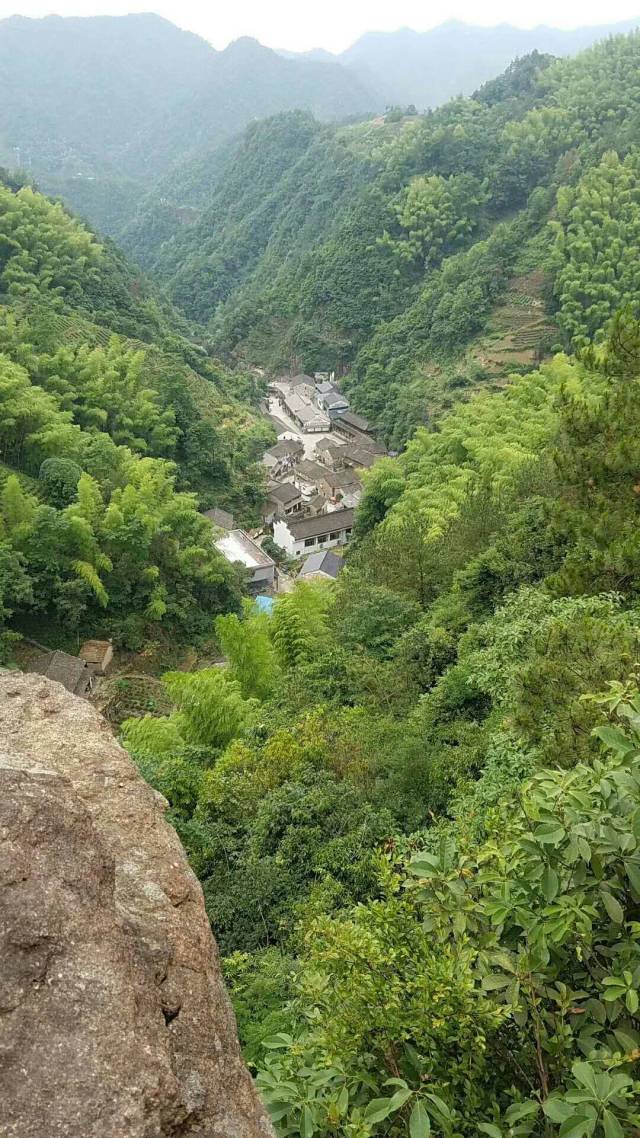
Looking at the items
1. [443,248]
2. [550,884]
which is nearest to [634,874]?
[550,884]

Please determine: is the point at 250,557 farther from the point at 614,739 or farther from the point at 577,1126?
the point at 577,1126

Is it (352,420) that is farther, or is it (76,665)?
(352,420)

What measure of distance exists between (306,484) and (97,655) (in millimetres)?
19919

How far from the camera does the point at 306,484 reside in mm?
36906

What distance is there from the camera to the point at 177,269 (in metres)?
81.8

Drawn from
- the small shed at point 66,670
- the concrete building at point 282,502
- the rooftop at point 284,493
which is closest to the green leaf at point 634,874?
the small shed at point 66,670

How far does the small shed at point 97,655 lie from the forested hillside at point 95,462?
2.26 feet

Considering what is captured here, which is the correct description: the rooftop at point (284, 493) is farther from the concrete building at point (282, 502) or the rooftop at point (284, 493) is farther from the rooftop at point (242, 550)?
the rooftop at point (242, 550)

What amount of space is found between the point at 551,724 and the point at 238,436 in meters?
33.1

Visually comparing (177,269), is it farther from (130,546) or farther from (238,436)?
(130,546)

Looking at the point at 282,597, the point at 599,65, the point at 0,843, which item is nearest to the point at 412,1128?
the point at 0,843

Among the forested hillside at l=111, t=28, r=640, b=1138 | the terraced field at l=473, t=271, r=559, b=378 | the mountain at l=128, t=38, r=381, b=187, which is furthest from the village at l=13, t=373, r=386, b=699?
the mountain at l=128, t=38, r=381, b=187

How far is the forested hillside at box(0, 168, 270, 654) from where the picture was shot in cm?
1886

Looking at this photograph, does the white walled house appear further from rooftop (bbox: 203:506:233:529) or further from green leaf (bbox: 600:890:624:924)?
green leaf (bbox: 600:890:624:924)
